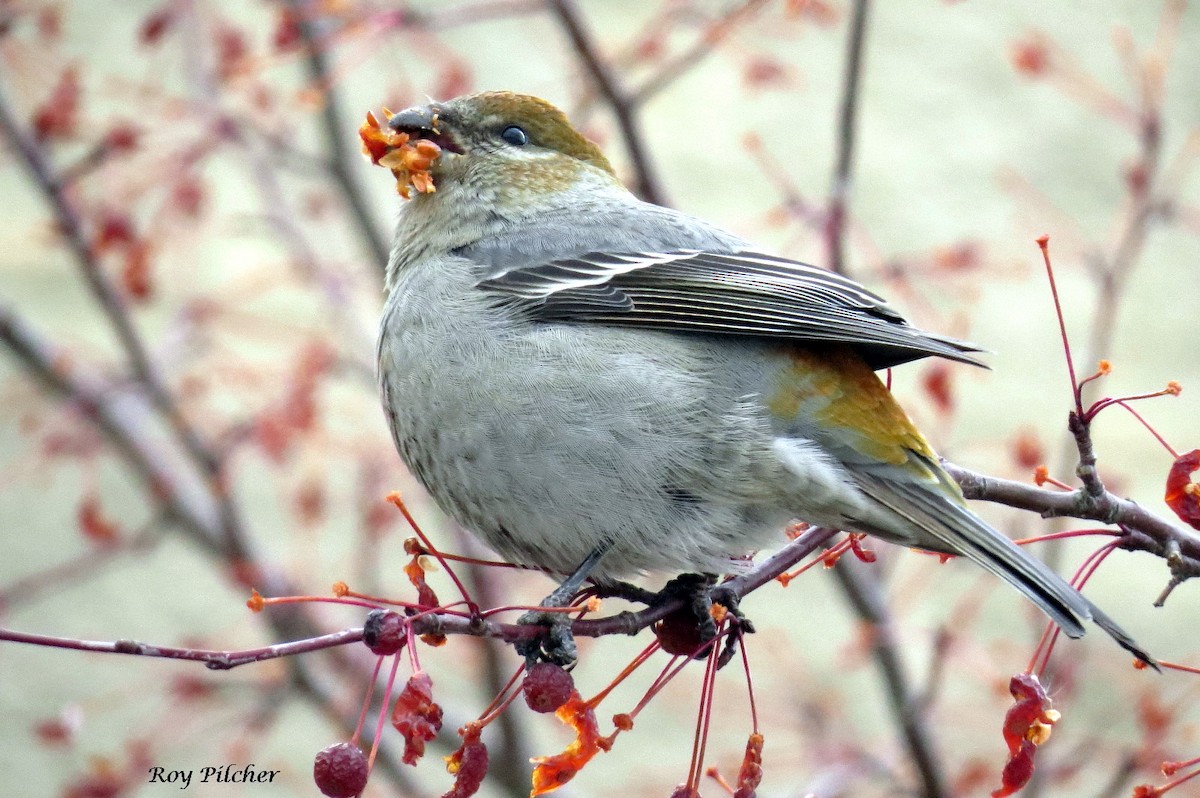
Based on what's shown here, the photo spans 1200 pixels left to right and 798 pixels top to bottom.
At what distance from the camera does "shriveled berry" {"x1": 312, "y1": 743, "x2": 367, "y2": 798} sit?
5.15 feet

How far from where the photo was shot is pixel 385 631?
Answer: 61.1 inches

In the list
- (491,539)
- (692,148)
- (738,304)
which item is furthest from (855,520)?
(692,148)

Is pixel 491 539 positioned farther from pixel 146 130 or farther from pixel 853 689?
pixel 853 689

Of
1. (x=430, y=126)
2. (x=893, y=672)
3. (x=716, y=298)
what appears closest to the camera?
(x=716, y=298)

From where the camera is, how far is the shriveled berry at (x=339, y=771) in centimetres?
157

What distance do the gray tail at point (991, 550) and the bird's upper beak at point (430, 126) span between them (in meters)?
1.23

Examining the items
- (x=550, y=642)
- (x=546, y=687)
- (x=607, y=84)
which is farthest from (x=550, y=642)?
(x=607, y=84)

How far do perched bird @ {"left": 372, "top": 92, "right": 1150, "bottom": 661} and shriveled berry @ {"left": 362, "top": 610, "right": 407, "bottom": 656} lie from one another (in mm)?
701

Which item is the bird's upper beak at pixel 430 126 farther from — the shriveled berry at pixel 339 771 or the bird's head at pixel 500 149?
the shriveled berry at pixel 339 771

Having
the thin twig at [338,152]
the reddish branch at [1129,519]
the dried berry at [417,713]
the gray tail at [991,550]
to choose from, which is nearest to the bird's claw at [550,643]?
the dried berry at [417,713]

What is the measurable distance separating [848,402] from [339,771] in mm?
1126

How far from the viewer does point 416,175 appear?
2492mm

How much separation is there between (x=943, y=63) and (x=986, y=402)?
1519mm

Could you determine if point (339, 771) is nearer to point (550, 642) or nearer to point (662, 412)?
point (550, 642)
